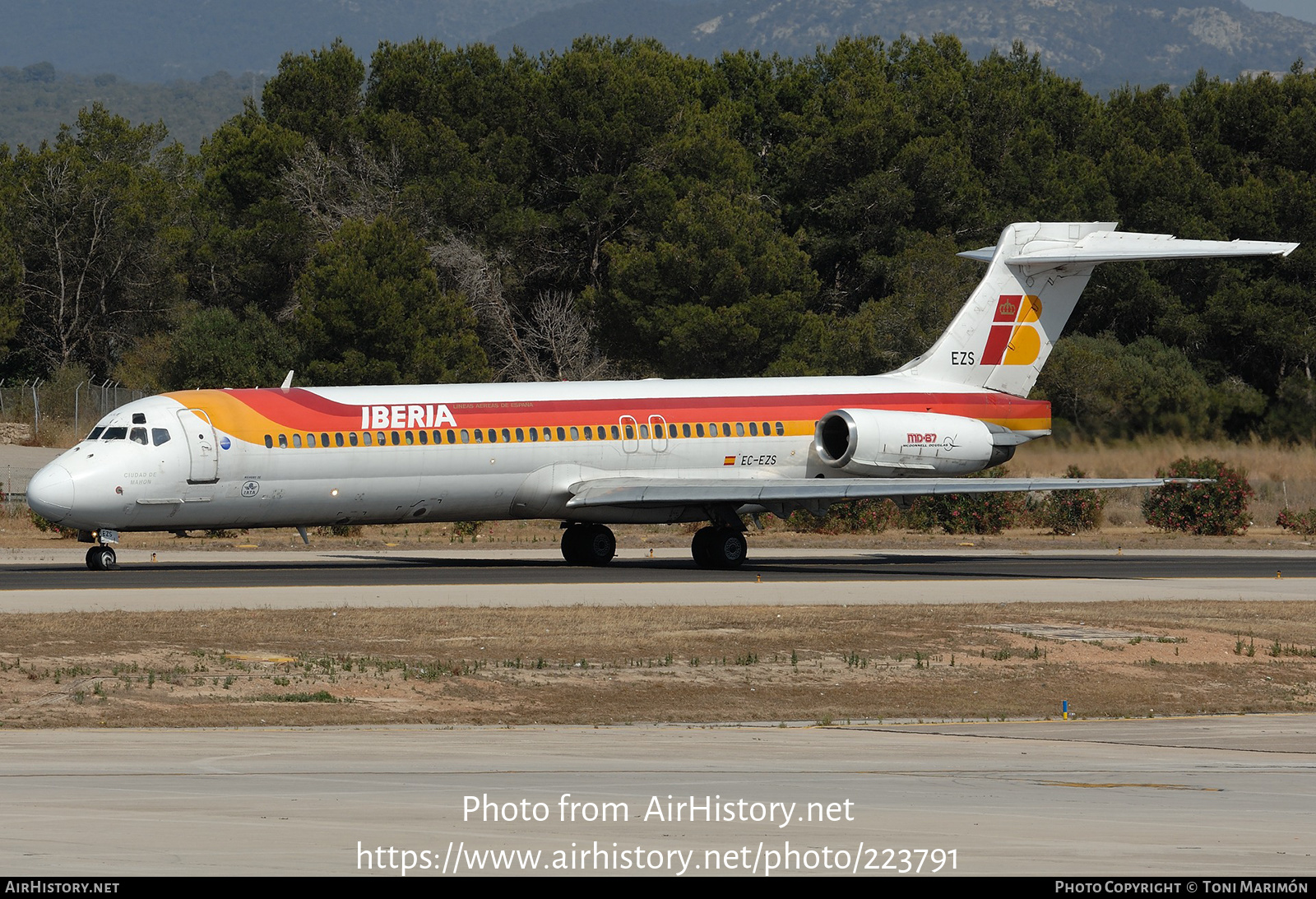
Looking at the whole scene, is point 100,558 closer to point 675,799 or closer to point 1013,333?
point 1013,333

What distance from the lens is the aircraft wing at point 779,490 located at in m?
33.2

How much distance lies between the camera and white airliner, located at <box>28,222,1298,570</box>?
3152 cm

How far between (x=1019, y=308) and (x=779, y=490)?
30.7 ft

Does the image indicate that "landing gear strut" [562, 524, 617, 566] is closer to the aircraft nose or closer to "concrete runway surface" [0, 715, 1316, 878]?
the aircraft nose

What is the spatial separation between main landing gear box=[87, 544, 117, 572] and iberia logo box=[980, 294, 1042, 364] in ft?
64.3

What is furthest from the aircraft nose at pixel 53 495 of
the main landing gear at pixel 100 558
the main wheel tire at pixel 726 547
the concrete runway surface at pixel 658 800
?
the concrete runway surface at pixel 658 800

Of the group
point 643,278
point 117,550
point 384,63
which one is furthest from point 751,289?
point 117,550

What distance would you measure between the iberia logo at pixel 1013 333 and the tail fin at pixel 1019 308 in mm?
19

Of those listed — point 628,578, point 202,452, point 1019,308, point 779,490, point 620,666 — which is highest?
point 1019,308

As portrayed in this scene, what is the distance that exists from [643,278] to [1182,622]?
145 feet

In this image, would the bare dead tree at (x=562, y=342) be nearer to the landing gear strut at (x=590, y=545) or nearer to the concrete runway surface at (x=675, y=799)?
the landing gear strut at (x=590, y=545)

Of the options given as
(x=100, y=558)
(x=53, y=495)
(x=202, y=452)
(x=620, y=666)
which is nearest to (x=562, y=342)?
(x=100, y=558)

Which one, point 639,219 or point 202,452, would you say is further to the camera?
point 639,219

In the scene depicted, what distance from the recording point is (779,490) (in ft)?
110
